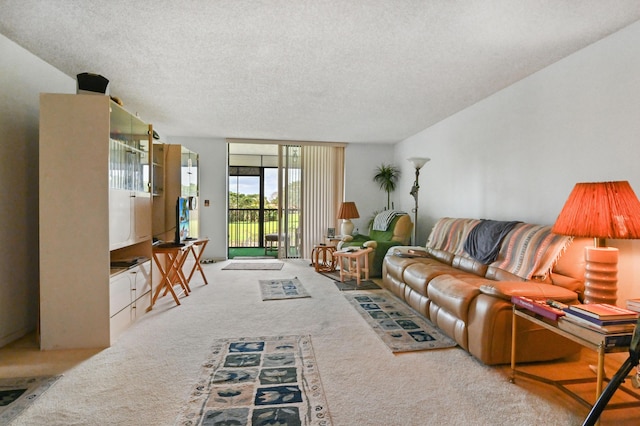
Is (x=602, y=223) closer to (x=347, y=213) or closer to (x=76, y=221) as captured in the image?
(x=76, y=221)

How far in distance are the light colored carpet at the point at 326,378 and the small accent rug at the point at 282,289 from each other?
27.0 inches

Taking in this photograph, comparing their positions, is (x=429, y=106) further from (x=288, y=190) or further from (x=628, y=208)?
(x=288, y=190)

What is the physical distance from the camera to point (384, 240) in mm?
5418

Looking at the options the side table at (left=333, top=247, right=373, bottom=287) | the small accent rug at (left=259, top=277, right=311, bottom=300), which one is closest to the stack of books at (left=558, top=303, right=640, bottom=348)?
the small accent rug at (left=259, top=277, right=311, bottom=300)

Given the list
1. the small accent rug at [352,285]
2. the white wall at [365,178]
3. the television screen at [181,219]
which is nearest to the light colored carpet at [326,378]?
the television screen at [181,219]

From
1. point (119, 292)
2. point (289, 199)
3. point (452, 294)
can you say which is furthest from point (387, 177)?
point (119, 292)

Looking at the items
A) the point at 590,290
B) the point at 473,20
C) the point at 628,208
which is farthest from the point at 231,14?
the point at 590,290

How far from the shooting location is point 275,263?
6.25 meters

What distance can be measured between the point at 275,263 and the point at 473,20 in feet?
16.4

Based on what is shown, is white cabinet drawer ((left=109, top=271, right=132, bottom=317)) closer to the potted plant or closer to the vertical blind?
the vertical blind

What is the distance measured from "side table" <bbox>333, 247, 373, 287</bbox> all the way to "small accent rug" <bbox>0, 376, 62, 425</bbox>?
3.42m

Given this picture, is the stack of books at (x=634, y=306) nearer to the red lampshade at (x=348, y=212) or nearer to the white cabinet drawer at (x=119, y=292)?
the white cabinet drawer at (x=119, y=292)

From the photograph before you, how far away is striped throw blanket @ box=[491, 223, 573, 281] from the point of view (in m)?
2.55

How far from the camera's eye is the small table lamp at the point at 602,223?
1950mm
